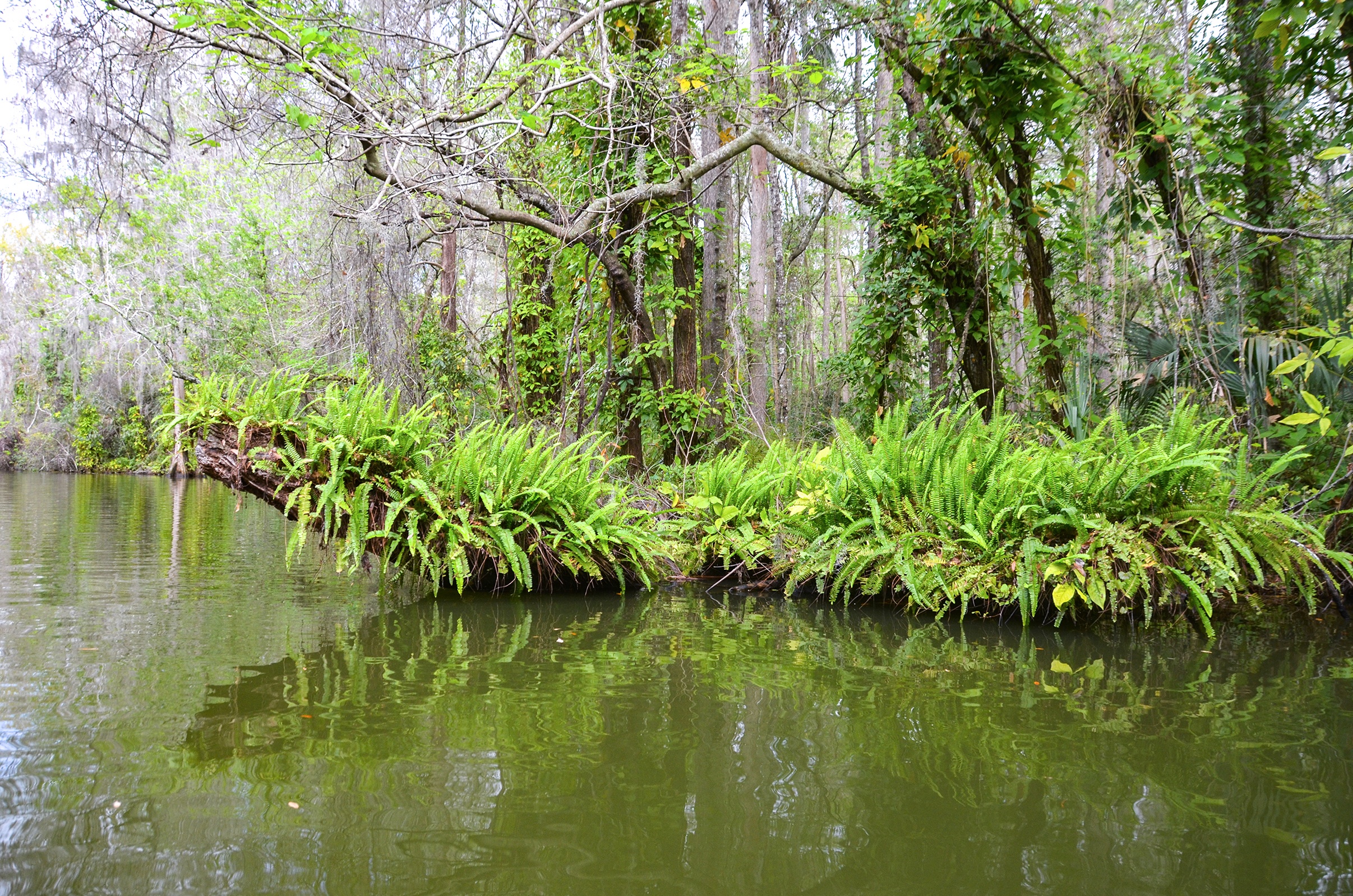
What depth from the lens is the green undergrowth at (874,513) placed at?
12.9 ft

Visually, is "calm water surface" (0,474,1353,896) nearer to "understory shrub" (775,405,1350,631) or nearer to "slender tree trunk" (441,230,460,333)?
"understory shrub" (775,405,1350,631)

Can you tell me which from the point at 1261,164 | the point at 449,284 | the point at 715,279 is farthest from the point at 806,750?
the point at 449,284

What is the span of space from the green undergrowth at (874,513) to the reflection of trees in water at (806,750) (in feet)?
1.58

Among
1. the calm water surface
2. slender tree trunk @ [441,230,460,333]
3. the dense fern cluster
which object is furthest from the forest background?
the calm water surface

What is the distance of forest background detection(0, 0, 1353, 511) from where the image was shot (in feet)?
16.4

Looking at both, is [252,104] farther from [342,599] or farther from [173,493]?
[173,493]

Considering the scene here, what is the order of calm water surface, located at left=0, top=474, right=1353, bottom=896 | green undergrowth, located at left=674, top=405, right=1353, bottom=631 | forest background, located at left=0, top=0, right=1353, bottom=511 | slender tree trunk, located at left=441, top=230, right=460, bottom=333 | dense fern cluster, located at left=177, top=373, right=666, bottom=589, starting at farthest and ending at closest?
slender tree trunk, located at left=441, top=230, right=460, bottom=333
forest background, located at left=0, top=0, right=1353, bottom=511
dense fern cluster, located at left=177, top=373, right=666, bottom=589
green undergrowth, located at left=674, top=405, right=1353, bottom=631
calm water surface, located at left=0, top=474, right=1353, bottom=896

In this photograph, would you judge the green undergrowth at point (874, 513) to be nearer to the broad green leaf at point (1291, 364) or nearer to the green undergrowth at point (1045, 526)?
the green undergrowth at point (1045, 526)

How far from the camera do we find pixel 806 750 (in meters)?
2.28

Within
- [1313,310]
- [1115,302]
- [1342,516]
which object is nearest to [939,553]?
[1342,516]

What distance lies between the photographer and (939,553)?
435cm

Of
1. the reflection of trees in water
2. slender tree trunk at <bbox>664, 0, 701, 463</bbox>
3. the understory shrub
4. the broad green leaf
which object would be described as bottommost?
the reflection of trees in water

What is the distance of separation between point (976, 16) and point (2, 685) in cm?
643

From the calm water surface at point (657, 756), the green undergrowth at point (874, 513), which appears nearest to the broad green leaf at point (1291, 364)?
the green undergrowth at point (874, 513)
